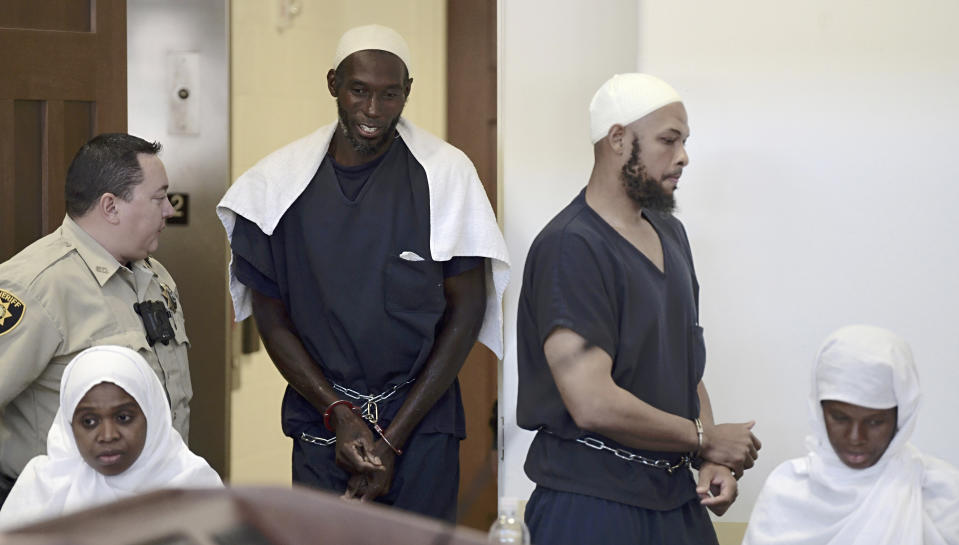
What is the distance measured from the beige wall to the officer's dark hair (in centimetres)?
142

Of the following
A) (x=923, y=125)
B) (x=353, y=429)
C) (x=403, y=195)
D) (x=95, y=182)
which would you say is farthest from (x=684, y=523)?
(x=95, y=182)

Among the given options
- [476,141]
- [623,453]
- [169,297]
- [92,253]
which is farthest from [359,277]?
[476,141]

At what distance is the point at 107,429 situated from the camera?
2.32 m

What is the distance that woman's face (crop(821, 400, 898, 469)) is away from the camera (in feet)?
6.94

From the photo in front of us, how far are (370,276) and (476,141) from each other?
1.50 m

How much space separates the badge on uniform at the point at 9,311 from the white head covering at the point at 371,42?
3.29ft

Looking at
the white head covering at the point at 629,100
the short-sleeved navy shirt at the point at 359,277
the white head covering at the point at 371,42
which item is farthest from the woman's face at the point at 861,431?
the white head covering at the point at 371,42

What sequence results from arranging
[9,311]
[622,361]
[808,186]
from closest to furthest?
[622,361], [9,311], [808,186]

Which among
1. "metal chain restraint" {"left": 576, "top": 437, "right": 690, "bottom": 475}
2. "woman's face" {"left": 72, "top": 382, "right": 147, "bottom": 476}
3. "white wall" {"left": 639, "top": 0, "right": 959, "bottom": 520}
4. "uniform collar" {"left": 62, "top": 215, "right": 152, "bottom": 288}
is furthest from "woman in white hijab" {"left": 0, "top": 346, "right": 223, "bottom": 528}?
"white wall" {"left": 639, "top": 0, "right": 959, "bottom": 520}

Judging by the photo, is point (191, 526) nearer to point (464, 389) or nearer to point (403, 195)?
point (403, 195)

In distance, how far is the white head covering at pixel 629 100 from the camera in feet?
7.87

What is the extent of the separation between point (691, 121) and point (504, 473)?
1148 millimetres

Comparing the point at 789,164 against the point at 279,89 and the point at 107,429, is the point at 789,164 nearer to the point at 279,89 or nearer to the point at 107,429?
the point at 107,429

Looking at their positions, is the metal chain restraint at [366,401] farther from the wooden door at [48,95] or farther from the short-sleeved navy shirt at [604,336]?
the wooden door at [48,95]
